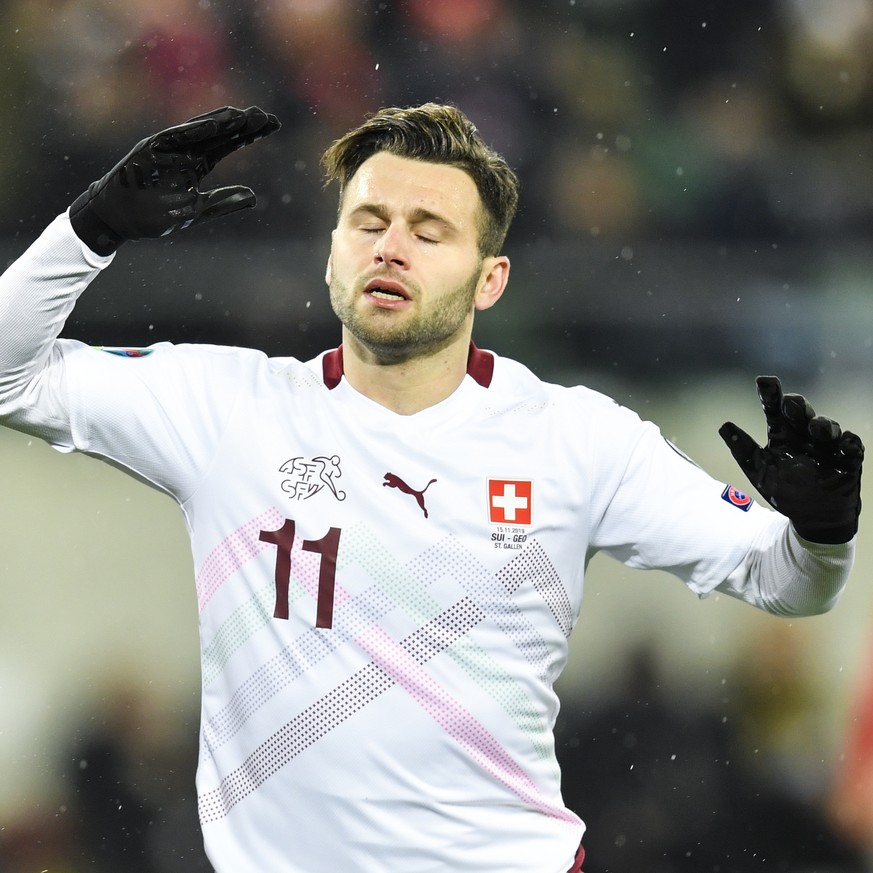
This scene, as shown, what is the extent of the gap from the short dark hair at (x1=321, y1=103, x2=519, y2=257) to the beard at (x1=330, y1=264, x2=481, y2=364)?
18 cm

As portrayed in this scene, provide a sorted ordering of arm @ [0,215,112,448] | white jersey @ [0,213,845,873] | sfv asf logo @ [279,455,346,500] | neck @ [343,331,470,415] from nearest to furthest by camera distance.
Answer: arm @ [0,215,112,448] < white jersey @ [0,213,845,873] < sfv asf logo @ [279,455,346,500] < neck @ [343,331,470,415]

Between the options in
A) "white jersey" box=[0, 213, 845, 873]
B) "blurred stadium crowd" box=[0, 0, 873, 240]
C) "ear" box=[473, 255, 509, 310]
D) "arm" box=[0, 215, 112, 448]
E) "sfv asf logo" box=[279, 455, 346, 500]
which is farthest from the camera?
"blurred stadium crowd" box=[0, 0, 873, 240]

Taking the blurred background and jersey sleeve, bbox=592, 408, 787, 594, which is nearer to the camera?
jersey sleeve, bbox=592, 408, 787, 594

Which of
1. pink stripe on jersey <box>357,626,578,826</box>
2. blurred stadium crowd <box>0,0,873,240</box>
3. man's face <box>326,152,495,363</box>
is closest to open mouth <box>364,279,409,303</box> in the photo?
man's face <box>326,152,495,363</box>

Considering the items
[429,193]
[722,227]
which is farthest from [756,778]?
[429,193]

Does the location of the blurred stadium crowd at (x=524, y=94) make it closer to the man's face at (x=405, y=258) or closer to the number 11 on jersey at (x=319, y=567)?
the man's face at (x=405, y=258)

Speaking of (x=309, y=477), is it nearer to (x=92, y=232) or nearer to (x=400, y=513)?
(x=400, y=513)

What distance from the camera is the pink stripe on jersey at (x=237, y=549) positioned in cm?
228

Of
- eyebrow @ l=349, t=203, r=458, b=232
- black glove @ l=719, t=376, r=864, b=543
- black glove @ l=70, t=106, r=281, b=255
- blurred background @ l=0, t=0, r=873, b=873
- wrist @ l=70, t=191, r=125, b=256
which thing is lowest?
blurred background @ l=0, t=0, r=873, b=873

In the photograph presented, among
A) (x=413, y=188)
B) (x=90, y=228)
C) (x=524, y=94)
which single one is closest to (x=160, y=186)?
(x=90, y=228)

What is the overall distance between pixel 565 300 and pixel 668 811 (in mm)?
1629

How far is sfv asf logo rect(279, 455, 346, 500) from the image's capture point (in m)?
2.29

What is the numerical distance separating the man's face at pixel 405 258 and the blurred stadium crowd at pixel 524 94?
1.98 m

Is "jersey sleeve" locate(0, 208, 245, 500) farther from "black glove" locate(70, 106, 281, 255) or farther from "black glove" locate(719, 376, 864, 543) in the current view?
"black glove" locate(719, 376, 864, 543)
